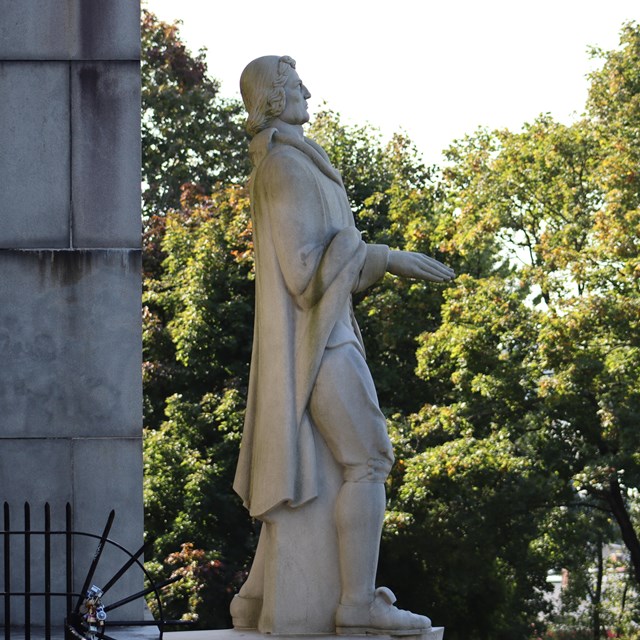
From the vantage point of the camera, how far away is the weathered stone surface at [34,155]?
7.62 m

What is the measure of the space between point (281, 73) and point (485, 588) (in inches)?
792

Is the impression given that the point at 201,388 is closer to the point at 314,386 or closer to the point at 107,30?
the point at 107,30

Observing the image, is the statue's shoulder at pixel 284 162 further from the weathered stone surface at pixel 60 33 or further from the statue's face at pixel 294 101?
the weathered stone surface at pixel 60 33

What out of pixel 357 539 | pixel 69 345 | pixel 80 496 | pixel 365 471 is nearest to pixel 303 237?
pixel 365 471

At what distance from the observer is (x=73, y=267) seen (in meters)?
7.59

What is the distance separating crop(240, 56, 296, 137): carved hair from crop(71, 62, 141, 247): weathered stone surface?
576 millimetres

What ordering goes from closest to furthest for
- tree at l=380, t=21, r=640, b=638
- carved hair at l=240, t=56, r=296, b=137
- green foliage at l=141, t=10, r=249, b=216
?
carved hair at l=240, t=56, r=296, b=137
tree at l=380, t=21, r=640, b=638
green foliage at l=141, t=10, r=249, b=216

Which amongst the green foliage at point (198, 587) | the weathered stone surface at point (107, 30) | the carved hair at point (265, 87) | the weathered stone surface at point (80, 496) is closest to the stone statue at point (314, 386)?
the carved hair at point (265, 87)

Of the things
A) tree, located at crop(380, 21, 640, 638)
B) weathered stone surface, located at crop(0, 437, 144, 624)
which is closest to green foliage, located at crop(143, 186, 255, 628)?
tree, located at crop(380, 21, 640, 638)

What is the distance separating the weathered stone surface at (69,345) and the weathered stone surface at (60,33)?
39.7 inches

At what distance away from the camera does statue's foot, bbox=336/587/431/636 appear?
278 inches

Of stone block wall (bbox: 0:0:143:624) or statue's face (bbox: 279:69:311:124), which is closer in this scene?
stone block wall (bbox: 0:0:143:624)

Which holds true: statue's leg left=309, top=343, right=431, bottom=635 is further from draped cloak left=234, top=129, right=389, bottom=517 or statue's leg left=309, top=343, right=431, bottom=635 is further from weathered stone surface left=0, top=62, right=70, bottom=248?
weathered stone surface left=0, top=62, right=70, bottom=248

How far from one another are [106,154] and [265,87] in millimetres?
862
